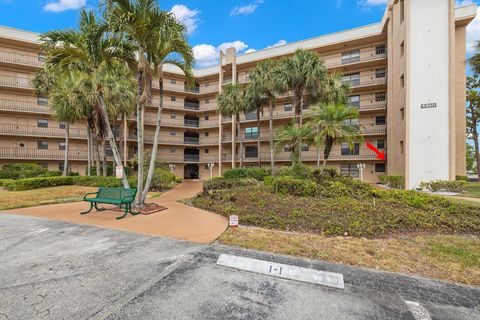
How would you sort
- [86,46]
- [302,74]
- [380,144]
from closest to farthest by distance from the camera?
[86,46] < [302,74] < [380,144]

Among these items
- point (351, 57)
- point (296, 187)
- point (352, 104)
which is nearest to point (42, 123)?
point (296, 187)

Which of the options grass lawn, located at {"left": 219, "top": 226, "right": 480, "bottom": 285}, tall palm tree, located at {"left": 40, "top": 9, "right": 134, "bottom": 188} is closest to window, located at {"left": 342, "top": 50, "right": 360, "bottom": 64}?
grass lawn, located at {"left": 219, "top": 226, "right": 480, "bottom": 285}

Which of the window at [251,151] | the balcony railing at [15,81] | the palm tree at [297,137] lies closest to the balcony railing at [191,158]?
the window at [251,151]

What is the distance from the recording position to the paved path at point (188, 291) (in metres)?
2.73

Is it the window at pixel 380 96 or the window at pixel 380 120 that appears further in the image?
the window at pixel 380 96

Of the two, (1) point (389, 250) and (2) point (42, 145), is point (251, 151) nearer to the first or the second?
(1) point (389, 250)

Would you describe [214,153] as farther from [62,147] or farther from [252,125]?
[62,147]

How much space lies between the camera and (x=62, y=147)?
25781 millimetres

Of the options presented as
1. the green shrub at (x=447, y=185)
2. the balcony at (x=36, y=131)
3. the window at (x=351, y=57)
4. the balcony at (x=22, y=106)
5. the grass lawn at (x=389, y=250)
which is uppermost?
the window at (x=351, y=57)

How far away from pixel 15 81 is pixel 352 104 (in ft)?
128

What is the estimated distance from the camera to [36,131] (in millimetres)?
24500

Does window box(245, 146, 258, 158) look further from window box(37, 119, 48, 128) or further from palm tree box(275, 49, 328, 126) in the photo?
window box(37, 119, 48, 128)

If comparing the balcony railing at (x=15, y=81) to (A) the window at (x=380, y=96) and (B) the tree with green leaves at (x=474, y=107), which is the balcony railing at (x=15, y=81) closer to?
(A) the window at (x=380, y=96)

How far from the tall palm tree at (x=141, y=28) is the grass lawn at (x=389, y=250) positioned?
5653mm
